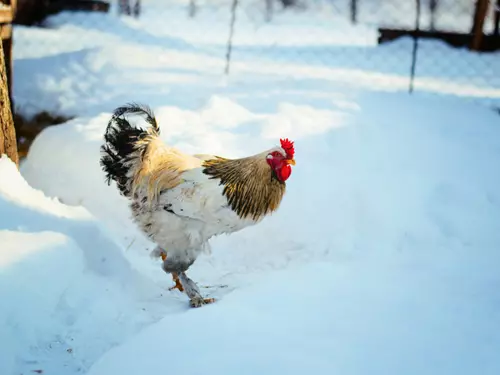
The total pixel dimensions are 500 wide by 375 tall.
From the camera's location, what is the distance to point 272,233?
17.1 ft

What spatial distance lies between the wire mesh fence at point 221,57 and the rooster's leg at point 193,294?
428 centimetres

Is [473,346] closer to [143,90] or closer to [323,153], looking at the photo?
[323,153]

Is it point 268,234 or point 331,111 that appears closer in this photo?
point 268,234

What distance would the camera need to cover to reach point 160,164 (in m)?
3.99

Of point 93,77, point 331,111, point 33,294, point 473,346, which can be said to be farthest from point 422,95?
point 33,294

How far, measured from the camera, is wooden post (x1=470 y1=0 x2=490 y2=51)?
10.4 m

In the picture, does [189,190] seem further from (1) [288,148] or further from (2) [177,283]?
(2) [177,283]

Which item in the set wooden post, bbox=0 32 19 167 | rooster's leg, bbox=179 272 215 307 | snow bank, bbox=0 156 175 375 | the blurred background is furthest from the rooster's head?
the blurred background

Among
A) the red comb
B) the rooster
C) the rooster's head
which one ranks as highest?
the red comb

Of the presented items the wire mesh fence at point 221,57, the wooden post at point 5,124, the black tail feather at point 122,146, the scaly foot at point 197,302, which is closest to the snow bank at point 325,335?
the scaly foot at point 197,302

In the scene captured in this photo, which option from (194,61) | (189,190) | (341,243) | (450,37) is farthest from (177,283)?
(450,37)

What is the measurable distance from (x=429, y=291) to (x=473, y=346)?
839 millimetres

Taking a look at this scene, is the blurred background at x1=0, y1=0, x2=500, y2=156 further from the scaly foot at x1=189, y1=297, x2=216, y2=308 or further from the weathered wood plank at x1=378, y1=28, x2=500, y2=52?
the scaly foot at x1=189, y1=297, x2=216, y2=308

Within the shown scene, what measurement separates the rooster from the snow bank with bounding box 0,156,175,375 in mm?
397
